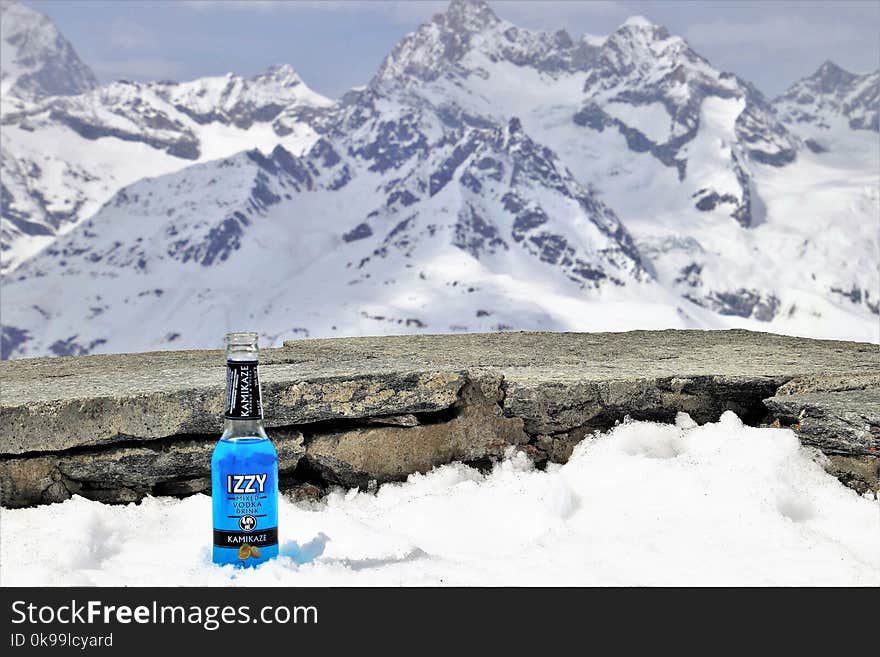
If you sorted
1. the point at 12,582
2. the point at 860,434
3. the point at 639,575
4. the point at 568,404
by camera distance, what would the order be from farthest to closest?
the point at 568,404, the point at 860,434, the point at 639,575, the point at 12,582

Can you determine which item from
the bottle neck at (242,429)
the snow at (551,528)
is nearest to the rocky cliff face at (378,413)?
the snow at (551,528)

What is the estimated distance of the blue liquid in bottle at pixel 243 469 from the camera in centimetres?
337

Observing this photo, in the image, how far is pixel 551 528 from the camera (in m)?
4.23

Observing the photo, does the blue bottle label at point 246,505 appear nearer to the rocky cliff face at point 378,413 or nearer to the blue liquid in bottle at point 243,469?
the blue liquid in bottle at point 243,469

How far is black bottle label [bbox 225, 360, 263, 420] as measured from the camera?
3.36 meters

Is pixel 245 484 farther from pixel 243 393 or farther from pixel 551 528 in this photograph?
pixel 551 528

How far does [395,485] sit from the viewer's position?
4871mm

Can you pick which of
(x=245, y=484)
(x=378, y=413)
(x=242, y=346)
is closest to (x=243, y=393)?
(x=242, y=346)

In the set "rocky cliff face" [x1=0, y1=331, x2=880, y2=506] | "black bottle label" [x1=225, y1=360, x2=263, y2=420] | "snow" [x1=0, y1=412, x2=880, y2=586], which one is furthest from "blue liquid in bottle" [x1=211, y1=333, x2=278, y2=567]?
"rocky cliff face" [x1=0, y1=331, x2=880, y2=506]

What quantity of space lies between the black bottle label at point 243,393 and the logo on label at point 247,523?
13.4 inches
